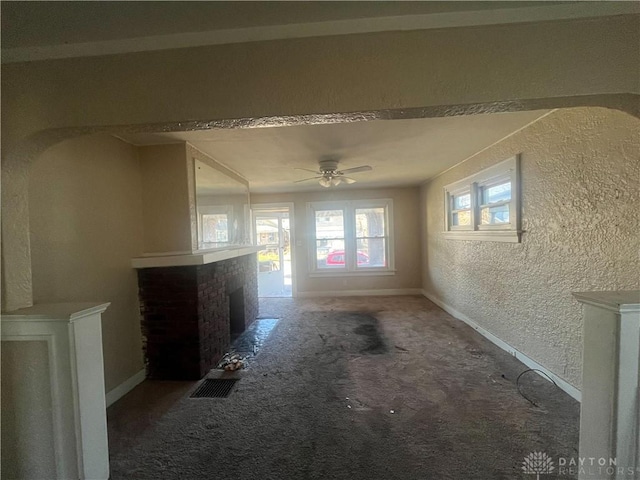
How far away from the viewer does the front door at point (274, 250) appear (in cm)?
648

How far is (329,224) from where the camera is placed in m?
6.28

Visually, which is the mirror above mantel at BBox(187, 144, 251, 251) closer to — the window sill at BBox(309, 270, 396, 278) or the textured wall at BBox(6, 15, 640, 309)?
the textured wall at BBox(6, 15, 640, 309)

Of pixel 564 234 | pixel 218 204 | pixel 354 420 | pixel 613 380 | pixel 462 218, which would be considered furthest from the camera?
pixel 462 218

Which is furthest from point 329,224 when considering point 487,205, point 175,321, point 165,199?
point 175,321

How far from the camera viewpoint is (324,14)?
1.23m

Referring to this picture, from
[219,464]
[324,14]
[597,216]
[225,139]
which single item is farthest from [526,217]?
[219,464]

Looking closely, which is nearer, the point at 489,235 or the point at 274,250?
the point at 489,235

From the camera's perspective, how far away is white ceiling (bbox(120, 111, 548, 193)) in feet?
7.87

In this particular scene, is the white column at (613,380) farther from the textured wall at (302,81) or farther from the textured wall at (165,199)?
the textured wall at (165,199)

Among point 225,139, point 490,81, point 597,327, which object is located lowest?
point 597,327

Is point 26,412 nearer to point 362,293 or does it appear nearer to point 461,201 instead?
point 461,201

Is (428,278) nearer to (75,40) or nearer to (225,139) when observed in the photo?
(225,139)

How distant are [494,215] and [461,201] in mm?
921

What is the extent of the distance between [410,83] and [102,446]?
2.41m
